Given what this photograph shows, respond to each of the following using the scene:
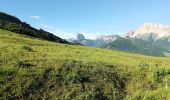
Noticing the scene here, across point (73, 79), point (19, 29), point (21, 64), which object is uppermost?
point (19, 29)

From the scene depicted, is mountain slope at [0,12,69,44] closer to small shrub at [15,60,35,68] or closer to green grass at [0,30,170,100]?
green grass at [0,30,170,100]

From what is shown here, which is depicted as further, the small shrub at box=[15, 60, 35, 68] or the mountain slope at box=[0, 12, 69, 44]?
the mountain slope at box=[0, 12, 69, 44]

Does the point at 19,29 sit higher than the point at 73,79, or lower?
higher

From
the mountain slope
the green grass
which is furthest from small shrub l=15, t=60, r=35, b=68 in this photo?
the mountain slope

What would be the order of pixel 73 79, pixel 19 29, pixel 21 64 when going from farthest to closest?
pixel 19 29 → pixel 21 64 → pixel 73 79

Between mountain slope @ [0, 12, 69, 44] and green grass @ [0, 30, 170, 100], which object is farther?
mountain slope @ [0, 12, 69, 44]

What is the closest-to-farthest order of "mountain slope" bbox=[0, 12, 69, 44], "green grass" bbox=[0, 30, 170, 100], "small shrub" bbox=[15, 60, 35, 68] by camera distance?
"green grass" bbox=[0, 30, 170, 100] < "small shrub" bbox=[15, 60, 35, 68] < "mountain slope" bbox=[0, 12, 69, 44]

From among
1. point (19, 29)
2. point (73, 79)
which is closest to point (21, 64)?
point (73, 79)

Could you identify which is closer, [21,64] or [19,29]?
[21,64]

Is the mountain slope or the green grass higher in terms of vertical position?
the mountain slope

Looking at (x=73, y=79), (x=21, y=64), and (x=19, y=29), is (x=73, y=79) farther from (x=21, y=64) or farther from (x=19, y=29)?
(x=19, y=29)

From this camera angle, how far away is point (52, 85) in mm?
34594

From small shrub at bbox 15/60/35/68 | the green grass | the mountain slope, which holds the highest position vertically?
the mountain slope

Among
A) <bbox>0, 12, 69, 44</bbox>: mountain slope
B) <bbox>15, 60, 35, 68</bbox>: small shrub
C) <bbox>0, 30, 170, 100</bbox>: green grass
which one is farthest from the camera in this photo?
<bbox>0, 12, 69, 44</bbox>: mountain slope
